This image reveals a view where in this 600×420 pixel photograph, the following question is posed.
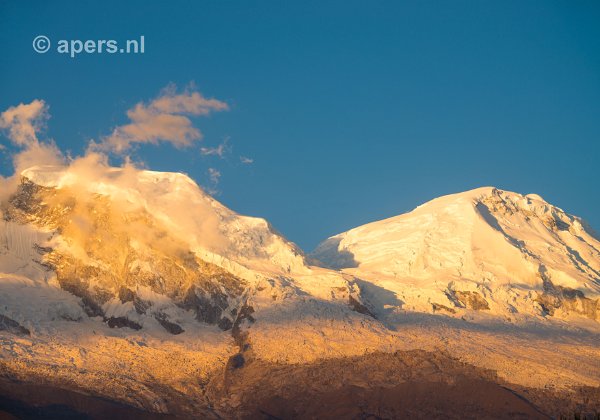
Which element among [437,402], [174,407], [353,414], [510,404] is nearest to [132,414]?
[174,407]

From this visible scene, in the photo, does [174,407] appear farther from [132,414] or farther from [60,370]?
[60,370]

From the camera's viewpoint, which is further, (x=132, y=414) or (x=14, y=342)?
(x=14, y=342)

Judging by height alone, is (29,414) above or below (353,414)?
below

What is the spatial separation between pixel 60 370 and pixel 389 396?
68508 millimetres

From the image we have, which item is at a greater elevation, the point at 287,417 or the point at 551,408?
the point at 551,408

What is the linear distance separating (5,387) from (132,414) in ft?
81.1

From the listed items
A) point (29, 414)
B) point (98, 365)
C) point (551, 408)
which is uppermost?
point (551, 408)

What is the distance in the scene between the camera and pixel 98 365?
7771 inches

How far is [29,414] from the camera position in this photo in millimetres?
173500

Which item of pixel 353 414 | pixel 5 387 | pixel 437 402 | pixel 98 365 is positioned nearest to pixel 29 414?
pixel 5 387

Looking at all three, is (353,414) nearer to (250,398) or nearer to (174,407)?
(250,398)

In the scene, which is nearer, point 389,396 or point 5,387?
point 5,387

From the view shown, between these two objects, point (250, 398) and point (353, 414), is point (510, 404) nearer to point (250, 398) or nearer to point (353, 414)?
point (353, 414)

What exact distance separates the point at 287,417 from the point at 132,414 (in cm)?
3184
